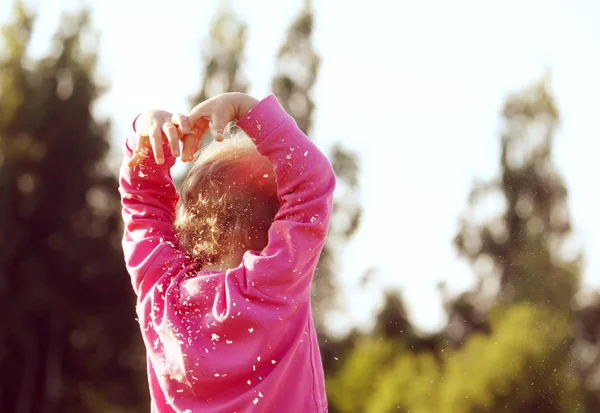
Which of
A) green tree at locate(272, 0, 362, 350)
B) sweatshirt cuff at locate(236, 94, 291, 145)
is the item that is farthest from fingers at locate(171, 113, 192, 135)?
green tree at locate(272, 0, 362, 350)

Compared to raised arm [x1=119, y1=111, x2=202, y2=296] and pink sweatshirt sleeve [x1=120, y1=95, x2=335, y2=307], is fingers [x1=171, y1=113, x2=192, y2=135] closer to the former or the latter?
raised arm [x1=119, y1=111, x2=202, y2=296]

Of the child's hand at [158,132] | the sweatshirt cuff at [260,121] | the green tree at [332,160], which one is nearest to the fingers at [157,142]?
the child's hand at [158,132]

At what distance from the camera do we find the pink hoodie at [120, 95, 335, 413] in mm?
1755

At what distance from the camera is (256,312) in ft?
5.71

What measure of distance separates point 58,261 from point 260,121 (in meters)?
15.1

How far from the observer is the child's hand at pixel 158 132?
1792 mm

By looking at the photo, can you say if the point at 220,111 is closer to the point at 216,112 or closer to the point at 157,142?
the point at 216,112

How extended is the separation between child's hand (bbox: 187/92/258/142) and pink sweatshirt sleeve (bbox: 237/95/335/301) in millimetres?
20

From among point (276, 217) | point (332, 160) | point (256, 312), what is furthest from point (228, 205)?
point (332, 160)

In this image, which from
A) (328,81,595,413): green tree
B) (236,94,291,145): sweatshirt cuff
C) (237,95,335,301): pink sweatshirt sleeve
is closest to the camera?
(237,95,335,301): pink sweatshirt sleeve

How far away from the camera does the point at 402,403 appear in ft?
54.7

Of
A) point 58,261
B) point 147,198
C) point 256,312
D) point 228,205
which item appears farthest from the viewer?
point 58,261

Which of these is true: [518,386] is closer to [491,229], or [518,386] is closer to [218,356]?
[491,229]

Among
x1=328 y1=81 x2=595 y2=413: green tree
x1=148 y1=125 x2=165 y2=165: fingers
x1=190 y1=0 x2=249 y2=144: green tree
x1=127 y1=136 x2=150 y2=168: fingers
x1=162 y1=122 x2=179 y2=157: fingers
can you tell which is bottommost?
x1=328 y1=81 x2=595 y2=413: green tree
